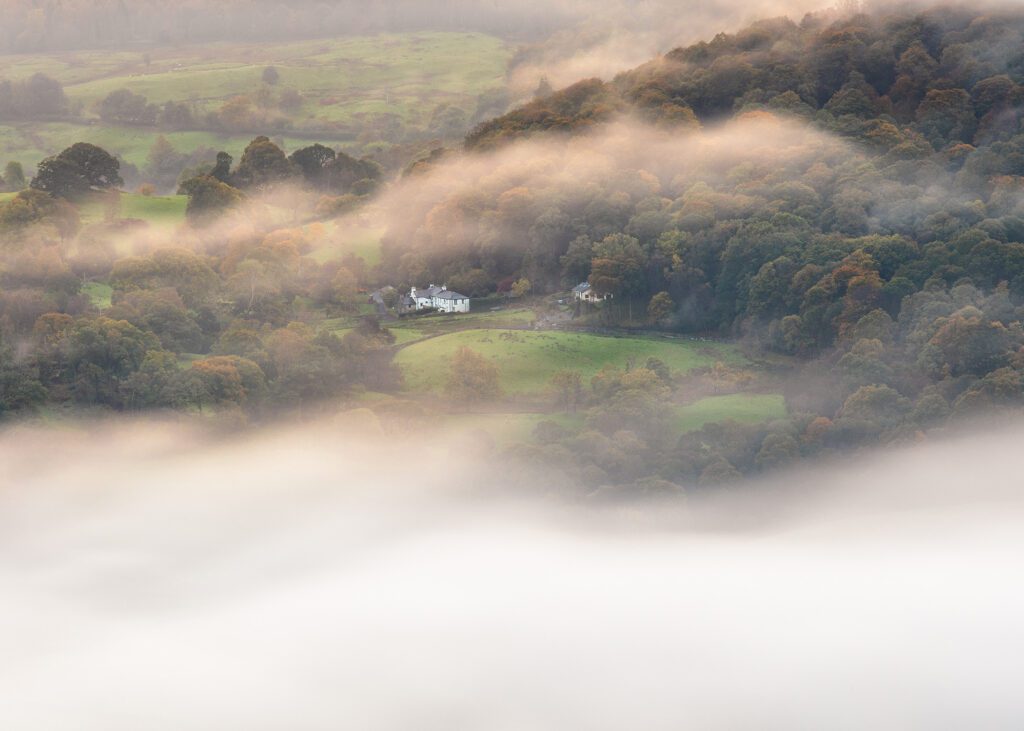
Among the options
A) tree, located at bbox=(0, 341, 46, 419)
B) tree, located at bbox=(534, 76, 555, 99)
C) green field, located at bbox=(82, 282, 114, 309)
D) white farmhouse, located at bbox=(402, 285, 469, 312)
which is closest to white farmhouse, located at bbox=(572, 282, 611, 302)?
white farmhouse, located at bbox=(402, 285, 469, 312)

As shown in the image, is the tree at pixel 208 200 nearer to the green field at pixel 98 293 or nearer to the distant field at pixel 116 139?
the green field at pixel 98 293

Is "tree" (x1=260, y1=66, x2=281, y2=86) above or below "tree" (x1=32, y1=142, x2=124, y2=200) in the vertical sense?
below

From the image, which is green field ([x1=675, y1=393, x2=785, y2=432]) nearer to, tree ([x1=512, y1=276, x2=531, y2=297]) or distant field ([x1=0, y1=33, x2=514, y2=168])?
Answer: tree ([x1=512, y1=276, x2=531, y2=297])

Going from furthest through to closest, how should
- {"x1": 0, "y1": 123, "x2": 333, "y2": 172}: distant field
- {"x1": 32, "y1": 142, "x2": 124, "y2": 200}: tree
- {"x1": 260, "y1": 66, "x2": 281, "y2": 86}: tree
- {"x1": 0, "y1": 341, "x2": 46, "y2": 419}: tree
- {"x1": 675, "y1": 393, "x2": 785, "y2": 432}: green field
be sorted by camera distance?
{"x1": 260, "y1": 66, "x2": 281, "y2": 86}: tree
{"x1": 0, "y1": 123, "x2": 333, "y2": 172}: distant field
{"x1": 32, "y1": 142, "x2": 124, "y2": 200}: tree
{"x1": 0, "y1": 341, "x2": 46, "y2": 419}: tree
{"x1": 675, "y1": 393, "x2": 785, "y2": 432}: green field

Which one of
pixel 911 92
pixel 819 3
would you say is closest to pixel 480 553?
pixel 911 92

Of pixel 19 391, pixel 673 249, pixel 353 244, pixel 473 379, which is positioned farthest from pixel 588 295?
pixel 19 391

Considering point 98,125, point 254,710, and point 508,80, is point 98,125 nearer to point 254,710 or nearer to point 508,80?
point 508,80
